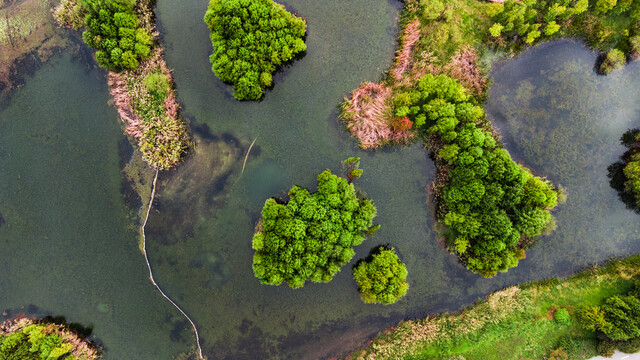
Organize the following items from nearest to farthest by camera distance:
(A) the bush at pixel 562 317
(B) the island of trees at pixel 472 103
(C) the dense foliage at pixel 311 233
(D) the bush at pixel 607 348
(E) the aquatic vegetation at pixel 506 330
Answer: (C) the dense foliage at pixel 311 233
(B) the island of trees at pixel 472 103
(D) the bush at pixel 607 348
(A) the bush at pixel 562 317
(E) the aquatic vegetation at pixel 506 330

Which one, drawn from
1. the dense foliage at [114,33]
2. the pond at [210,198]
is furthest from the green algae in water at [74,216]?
the dense foliage at [114,33]

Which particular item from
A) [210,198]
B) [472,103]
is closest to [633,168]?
[472,103]

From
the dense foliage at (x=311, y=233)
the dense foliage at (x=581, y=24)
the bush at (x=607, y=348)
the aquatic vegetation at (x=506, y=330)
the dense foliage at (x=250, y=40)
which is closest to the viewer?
the dense foliage at (x=311, y=233)

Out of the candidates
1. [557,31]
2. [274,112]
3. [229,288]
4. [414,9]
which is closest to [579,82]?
[557,31]

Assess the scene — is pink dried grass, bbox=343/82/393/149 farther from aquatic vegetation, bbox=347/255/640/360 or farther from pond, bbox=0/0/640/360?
aquatic vegetation, bbox=347/255/640/360

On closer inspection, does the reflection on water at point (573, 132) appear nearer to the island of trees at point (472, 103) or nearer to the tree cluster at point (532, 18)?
the island of trees at point (472, 103)

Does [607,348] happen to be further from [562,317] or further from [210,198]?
[210,198]

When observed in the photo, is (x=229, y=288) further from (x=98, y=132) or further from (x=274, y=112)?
(x=98, y=132)

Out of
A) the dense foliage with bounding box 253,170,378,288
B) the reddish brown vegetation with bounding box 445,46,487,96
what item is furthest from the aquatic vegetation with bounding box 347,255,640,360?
the reddish brown vegetation with bounding box 445,46,487,96
